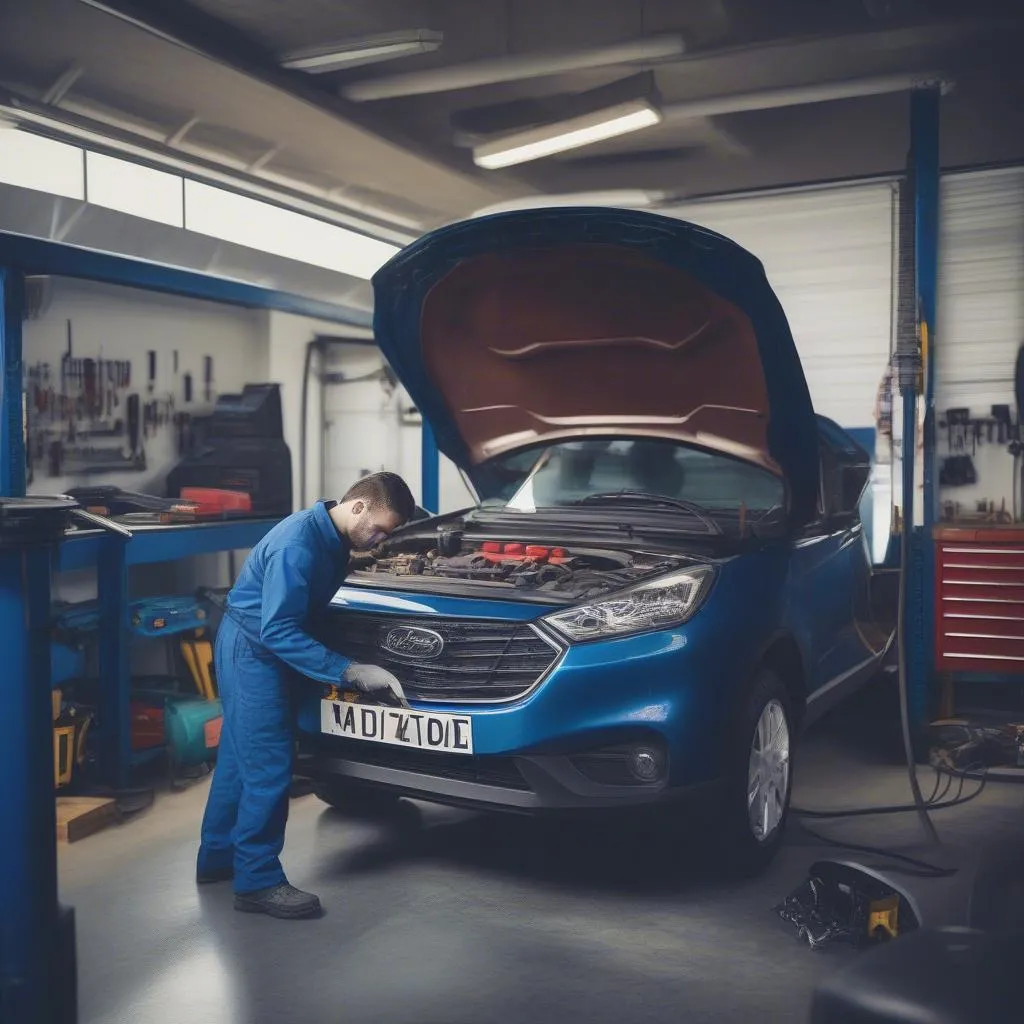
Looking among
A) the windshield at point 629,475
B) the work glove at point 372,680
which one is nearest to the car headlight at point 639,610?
the work glove at point 372,680

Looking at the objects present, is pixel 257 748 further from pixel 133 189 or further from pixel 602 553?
pixel 133 189

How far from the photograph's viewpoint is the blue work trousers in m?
2.81

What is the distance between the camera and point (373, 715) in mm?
2854

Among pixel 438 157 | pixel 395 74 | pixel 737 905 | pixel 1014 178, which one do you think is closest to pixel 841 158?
pixel 1014 178

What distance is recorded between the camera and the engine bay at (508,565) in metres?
3.07

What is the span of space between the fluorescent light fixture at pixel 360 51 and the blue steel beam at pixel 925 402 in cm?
212

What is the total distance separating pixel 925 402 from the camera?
4.43 meters

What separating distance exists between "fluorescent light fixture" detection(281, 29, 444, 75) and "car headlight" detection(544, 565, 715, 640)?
104 inches

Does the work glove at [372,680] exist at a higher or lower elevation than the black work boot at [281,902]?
higher

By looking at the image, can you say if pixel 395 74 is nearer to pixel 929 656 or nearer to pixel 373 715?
pixel 373 715

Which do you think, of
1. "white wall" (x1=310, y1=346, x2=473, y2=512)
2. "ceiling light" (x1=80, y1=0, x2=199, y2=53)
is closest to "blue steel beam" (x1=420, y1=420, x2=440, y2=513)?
"white wall" (x1=310, y1=346, x2=473, y2=512)

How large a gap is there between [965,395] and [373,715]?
4636mm

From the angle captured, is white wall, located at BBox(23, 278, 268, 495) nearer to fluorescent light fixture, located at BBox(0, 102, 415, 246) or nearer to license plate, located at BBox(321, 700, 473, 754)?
fluorescent light fixture, located at BBox(0, 102, 415, 246)

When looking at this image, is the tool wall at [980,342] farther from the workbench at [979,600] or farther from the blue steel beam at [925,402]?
the blue steel beam at [925,402]
